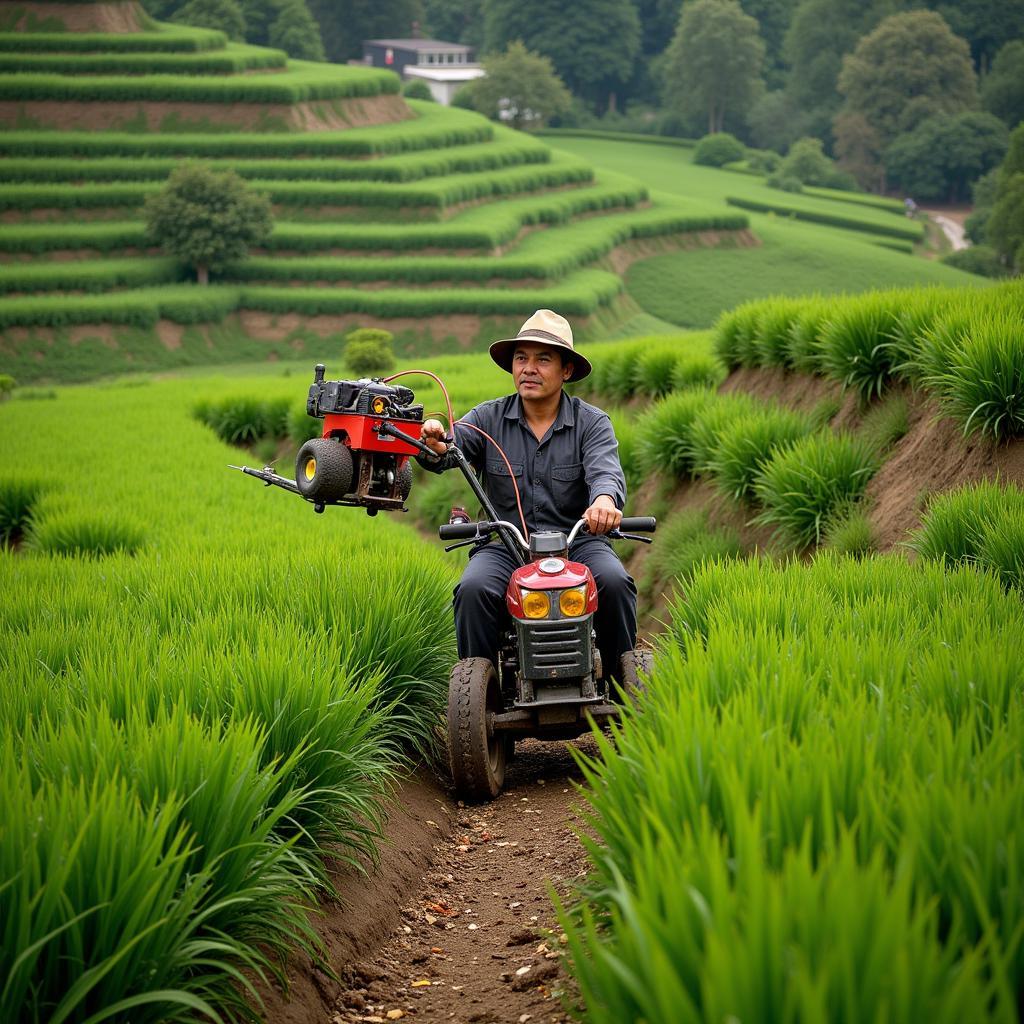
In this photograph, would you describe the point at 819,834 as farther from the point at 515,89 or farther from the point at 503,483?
the point at 515,89

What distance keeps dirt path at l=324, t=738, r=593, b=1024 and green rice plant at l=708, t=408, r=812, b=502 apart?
366 cm

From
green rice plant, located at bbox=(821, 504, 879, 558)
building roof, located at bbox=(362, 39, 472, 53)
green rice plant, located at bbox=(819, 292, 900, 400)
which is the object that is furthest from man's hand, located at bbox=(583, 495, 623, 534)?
building roof, located at bbox=(362, 39, 472, 53)

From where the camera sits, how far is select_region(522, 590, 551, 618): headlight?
5176mm

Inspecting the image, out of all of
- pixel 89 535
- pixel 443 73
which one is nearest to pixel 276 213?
pixel 89 535

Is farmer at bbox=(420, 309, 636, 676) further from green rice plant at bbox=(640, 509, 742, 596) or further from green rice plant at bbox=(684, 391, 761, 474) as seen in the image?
green rice plant at bbox=(684, 391, 761, 474)

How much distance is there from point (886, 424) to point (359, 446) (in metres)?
4.71

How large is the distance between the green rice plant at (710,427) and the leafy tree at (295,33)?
96557mm

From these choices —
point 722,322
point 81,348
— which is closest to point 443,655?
point 722,322

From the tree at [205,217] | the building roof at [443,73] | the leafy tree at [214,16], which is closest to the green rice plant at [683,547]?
the tree at [205,217]

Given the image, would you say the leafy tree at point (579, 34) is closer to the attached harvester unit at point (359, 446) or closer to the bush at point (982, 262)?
the bush at point (982, 262)

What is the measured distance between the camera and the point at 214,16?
92.7 meters

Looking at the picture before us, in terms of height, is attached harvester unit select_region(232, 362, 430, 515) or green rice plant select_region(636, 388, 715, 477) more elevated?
attached harvester unit select_region(232, 362, 430, 515)

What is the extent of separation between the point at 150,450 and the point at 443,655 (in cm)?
960

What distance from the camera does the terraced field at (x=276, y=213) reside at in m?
44.2
